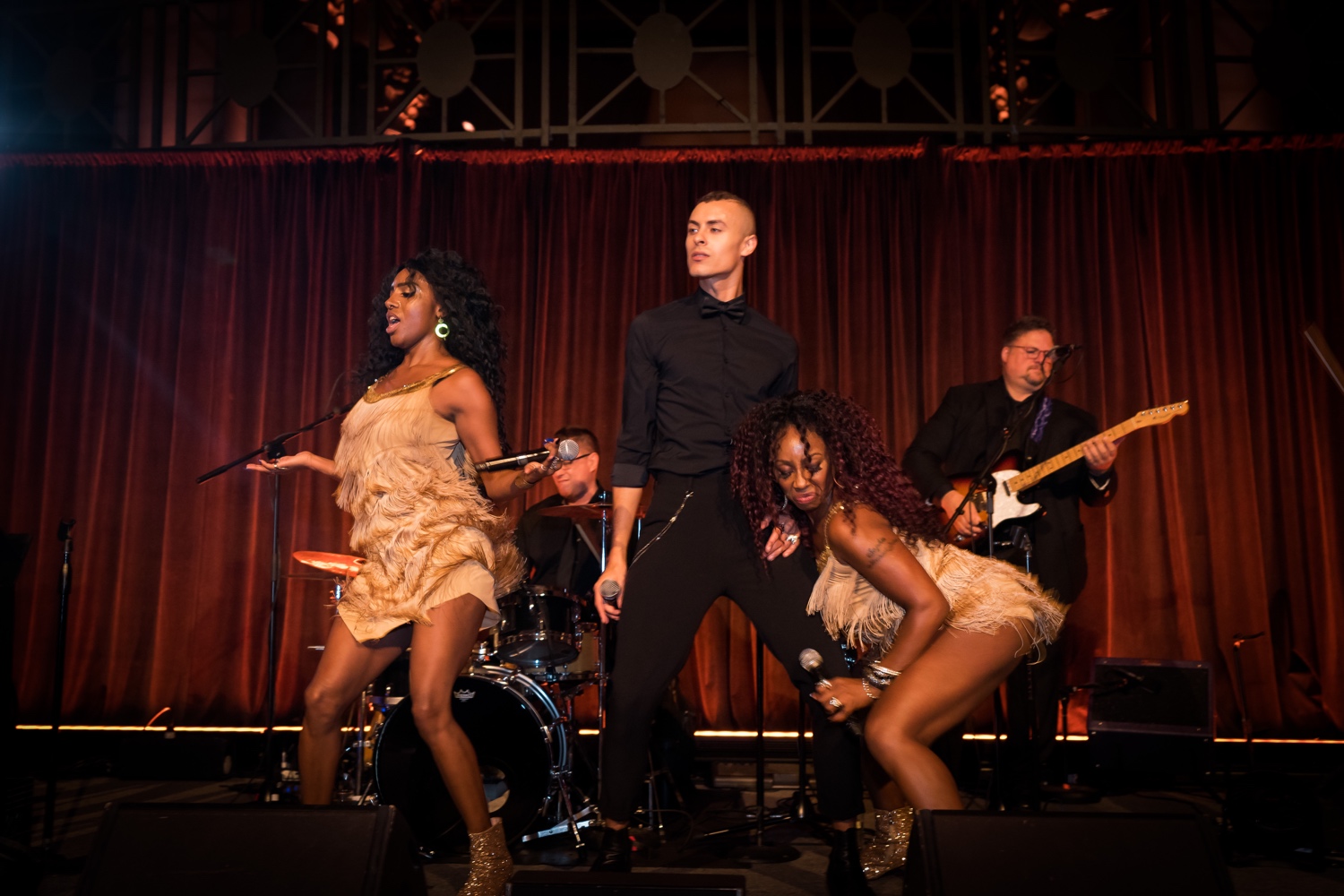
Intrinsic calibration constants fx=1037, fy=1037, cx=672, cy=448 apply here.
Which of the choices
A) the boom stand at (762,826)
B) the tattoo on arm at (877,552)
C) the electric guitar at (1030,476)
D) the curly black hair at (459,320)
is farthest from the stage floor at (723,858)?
the curly black hair at (459,320)

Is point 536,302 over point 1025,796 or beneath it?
over

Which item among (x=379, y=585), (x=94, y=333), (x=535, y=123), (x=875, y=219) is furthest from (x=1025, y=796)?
(x=94, y=333)

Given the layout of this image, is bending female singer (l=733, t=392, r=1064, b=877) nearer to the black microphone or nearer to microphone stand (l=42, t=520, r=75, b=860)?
the black microphone

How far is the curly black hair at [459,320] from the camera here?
346cm

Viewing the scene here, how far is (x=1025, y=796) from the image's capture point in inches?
178

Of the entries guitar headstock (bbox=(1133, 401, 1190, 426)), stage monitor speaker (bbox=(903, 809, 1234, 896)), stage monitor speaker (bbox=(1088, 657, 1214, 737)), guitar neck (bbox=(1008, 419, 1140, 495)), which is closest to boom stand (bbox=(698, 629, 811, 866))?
stage monitor speaker (bbox=(903, 809, 1234, 896))

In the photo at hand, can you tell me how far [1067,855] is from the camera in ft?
7.19

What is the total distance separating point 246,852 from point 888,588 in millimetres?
1700

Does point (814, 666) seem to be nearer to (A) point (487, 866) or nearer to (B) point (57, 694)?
(A) point (487, 866)

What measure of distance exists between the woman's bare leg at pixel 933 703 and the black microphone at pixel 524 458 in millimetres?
1082

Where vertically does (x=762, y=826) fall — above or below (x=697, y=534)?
below

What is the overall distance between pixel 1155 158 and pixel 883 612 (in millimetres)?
4748

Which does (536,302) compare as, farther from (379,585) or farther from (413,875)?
(413,875)

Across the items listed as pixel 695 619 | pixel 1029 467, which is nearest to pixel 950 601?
pixel 695 619
